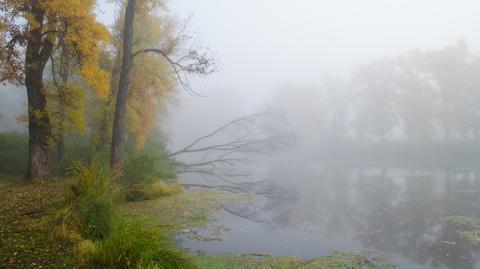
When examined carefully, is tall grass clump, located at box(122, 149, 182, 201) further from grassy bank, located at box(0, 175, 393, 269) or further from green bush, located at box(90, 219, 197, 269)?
green bush, located at box(90, 219, 197, 269)

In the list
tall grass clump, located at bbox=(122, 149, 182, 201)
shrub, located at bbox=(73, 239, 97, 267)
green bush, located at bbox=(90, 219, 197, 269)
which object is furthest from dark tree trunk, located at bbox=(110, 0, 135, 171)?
green bush, located at bbox=(90, 219, 197, 269)

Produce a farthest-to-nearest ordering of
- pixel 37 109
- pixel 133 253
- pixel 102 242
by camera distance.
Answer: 1. pixel 37 109
2. pixel 102 242
3. pixel 133 253

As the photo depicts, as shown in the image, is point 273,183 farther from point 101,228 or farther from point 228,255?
point 101,228

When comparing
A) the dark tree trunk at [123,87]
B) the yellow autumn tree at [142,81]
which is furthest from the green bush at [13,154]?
the dark tree trunk at [123,87]

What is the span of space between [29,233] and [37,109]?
29.0ft

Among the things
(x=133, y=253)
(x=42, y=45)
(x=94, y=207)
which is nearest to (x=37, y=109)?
(x=42, y=45)

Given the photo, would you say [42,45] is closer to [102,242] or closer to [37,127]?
[37,127]

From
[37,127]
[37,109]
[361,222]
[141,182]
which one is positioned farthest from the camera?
[141,182]

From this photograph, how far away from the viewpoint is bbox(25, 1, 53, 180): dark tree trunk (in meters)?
14.9

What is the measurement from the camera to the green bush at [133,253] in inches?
242

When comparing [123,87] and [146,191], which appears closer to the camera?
[146,191]

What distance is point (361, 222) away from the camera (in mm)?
14180

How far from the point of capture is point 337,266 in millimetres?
8891

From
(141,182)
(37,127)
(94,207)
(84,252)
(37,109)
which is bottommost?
(84,252)
